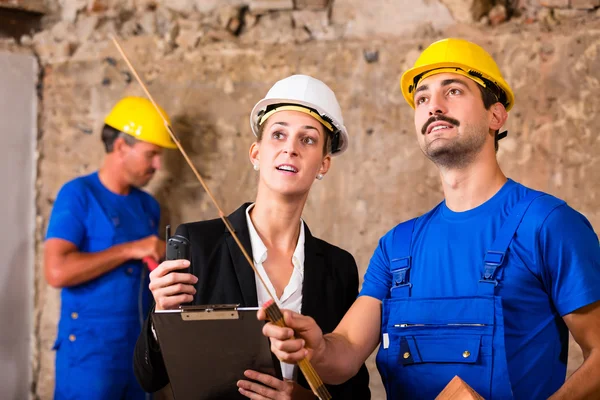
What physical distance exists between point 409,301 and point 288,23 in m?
2.47

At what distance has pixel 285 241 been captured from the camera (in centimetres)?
260

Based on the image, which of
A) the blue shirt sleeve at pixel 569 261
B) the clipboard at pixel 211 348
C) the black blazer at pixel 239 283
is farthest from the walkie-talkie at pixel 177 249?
the blue shirt sleeve at pixel 569 261

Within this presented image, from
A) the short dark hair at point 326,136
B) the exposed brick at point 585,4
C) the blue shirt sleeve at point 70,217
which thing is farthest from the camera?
the blue shirt sleeve at point 70,217

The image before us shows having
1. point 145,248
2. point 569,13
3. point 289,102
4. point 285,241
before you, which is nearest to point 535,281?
point 285,241

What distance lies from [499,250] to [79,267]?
7.95 ft

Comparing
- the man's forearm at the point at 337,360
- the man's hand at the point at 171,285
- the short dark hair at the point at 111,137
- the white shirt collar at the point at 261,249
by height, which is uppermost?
the short dark hair at the point at 111,137

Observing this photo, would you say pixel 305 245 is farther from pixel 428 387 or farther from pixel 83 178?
pixel 83 178

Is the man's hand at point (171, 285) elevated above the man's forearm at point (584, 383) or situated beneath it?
elevated above

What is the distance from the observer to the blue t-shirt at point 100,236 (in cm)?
388

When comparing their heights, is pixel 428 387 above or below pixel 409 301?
below

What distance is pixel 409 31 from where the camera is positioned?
13.2 ft

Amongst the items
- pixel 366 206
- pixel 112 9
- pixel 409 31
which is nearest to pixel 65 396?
pixel 366 206

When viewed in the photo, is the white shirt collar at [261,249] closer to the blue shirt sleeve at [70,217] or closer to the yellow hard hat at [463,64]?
the yellow hard hat at [463,64]

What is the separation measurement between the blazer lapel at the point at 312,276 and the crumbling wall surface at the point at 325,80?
1.41 meters
